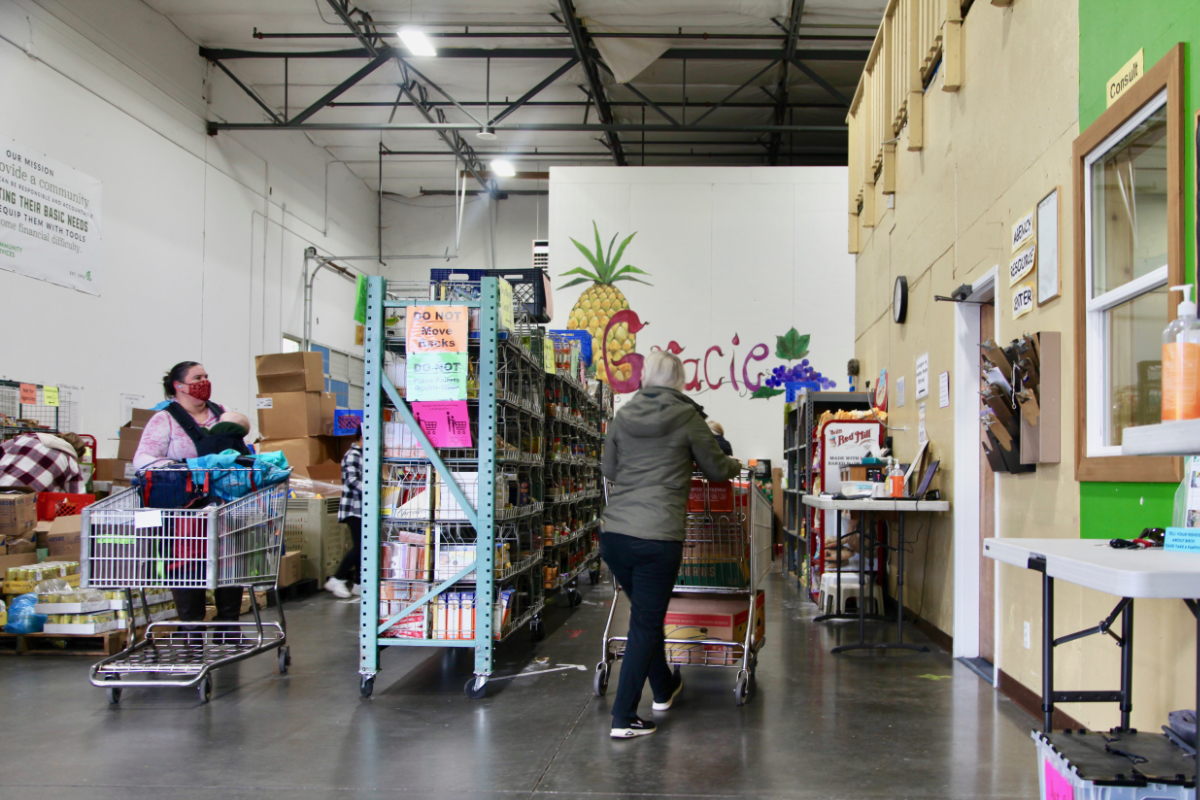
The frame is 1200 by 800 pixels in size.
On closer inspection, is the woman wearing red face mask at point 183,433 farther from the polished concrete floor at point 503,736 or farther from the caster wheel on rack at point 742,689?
the caster wheel on rack at point 742,689

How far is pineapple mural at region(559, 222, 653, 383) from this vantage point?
13.3 meters

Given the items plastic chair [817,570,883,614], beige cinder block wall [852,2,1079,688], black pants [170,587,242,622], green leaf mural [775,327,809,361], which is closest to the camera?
beige cinder block wall [852,2,1079,688]

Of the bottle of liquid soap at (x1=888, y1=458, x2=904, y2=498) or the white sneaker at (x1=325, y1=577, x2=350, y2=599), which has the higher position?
the bottle of liquid soap at (x1=888, y1=458, x2=904, y2=498)

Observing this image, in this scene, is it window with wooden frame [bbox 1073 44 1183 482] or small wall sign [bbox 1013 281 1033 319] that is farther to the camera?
small wall sign [bbox 1013 281 1033 319]

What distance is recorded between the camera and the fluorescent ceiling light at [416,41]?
1017 cm

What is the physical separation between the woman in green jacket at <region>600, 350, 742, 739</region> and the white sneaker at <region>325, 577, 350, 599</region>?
474 cm

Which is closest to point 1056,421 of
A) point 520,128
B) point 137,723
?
point 137,723

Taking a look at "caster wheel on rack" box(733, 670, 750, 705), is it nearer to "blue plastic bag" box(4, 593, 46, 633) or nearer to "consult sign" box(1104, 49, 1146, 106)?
"consult sign" box(1104, 49, 1146, 106)

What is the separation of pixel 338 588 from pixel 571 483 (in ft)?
7.64

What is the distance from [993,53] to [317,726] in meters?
5.05

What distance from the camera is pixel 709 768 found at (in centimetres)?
357

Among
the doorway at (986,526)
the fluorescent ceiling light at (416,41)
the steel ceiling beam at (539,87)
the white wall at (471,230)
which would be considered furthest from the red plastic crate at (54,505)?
the white wall at (471,230)

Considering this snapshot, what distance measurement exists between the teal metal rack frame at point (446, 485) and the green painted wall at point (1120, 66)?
9.04ft

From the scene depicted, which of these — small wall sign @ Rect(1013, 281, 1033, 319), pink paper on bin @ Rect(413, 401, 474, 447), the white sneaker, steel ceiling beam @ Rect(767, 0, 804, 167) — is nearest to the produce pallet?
the white sneaker
